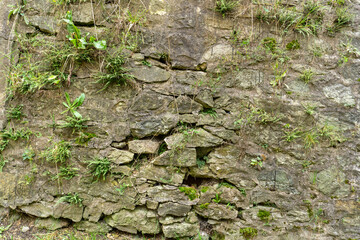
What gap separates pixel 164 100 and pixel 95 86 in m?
0.68

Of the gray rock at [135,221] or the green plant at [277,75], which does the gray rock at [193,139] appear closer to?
the gray rock at [135,221]

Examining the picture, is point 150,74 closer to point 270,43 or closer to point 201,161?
point 201,161

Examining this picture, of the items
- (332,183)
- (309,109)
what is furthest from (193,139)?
(332,183)

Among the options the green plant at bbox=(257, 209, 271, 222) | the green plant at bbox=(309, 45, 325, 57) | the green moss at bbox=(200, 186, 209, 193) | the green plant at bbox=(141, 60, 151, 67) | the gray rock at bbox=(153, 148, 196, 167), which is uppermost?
the green plant at bbox=(309, 45, 325, 57)

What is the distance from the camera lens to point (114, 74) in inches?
80.4

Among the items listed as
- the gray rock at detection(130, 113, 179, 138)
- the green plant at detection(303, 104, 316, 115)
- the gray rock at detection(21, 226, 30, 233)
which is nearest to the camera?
the gray rock at detection(21, 226, 30, 233)

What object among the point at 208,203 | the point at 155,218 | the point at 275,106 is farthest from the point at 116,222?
the point at 275,106

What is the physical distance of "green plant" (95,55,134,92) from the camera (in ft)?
6.68

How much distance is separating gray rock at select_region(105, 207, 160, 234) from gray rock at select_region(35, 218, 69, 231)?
425 millimetres

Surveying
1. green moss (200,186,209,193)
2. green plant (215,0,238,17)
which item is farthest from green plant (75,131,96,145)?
green plant (215,0,238,17)

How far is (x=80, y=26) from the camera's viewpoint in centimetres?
212

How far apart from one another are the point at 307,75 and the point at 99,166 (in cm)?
223

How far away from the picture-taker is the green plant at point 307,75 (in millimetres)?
2211

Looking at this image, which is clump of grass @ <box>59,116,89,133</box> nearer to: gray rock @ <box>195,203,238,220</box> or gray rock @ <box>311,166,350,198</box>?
gray rock @ <box>195,203,238,220</box>
